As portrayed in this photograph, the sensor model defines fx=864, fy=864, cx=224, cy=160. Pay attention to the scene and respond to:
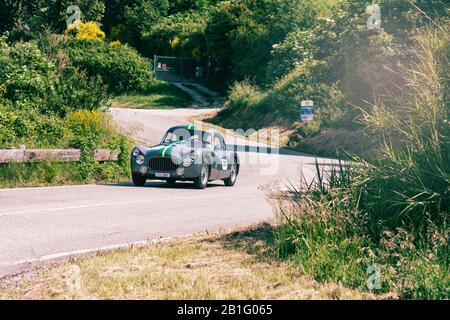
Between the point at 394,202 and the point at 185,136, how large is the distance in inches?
474

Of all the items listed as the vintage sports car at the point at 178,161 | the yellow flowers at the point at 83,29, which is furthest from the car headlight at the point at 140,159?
the yellow flowers at the point at 83,29

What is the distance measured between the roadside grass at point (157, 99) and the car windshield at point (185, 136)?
140 feet

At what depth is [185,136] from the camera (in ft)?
68.2

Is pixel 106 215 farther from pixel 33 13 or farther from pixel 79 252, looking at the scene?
pixel 33 13

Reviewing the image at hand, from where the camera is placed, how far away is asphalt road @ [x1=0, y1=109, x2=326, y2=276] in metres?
10.6

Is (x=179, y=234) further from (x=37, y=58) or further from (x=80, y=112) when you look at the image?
(x=37, y=58)

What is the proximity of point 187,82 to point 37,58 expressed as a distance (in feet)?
172

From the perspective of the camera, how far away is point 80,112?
74.3 ft

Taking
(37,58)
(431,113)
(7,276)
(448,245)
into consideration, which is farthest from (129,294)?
(37,58)

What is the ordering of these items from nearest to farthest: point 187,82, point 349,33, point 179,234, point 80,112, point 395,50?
point 179,234, point 80,112, point 395,50, point 349,33, point 187,82

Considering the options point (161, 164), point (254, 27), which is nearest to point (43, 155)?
point (161, 164)

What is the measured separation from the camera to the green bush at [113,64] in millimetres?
64000

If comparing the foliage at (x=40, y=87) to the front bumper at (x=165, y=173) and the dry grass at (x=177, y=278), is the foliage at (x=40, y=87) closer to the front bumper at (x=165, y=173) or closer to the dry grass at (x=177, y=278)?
the front bumper at (x=165, y=173)

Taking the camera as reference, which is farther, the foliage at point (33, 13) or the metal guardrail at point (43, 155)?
the foliage at point (33, 13)
